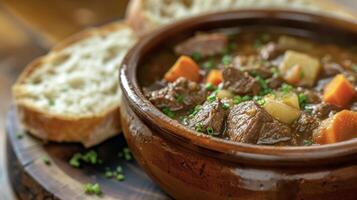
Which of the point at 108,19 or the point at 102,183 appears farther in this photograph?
the point at 108,19

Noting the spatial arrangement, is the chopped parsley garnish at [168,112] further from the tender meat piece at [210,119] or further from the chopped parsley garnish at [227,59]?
the chopped parsley garnish at [227,59]

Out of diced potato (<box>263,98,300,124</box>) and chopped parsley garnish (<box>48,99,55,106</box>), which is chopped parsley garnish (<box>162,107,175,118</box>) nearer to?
diced potato (<box>263,98,300,124</box>)

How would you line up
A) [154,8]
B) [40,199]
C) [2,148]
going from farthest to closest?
[154,8] < [2,148] < [40,199]

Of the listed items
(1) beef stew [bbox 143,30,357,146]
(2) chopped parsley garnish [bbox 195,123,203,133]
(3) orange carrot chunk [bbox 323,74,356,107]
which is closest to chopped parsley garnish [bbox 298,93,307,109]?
(1) beef stew [bbox 143,30,357,146]

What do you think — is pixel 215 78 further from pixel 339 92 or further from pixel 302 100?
pixel 339 92

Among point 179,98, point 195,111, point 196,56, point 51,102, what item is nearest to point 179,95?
point 179,98

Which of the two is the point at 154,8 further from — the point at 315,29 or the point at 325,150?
the point at 325,150

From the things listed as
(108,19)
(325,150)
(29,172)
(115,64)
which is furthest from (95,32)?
(325,150)
